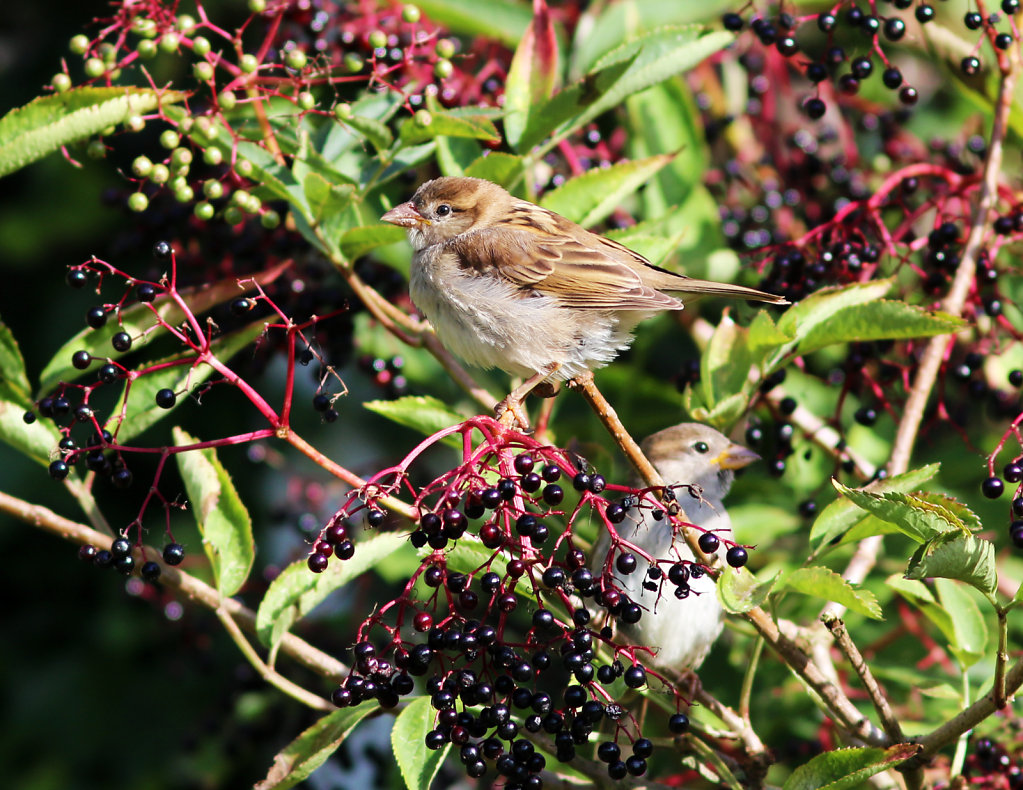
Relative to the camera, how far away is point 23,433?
9.66ft

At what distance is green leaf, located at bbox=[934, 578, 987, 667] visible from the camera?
9.05 feet

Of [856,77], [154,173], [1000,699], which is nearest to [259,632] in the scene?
[154,173]

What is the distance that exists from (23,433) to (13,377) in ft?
0.55

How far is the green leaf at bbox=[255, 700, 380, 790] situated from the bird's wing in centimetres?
161

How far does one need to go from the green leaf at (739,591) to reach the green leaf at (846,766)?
0.42 m

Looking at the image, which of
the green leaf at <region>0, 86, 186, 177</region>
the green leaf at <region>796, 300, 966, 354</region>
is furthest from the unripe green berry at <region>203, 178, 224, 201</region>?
the green leaf at <region>796, 300, 966, 354</region>

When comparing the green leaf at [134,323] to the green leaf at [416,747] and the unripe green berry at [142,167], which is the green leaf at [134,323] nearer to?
the unripe green berry at [142,167]

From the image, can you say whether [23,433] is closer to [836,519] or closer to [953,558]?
[836,519]

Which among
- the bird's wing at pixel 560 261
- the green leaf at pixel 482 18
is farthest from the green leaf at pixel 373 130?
the green leaf at pixel 482 18

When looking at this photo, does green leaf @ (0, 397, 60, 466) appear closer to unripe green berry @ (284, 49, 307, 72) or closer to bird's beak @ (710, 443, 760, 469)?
unripe green berry @ (284, 49, 307, 72)

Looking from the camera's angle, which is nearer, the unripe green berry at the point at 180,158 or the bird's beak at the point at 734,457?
the unripe green berry at the point at 180,158

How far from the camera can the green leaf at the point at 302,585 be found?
269 centimetres

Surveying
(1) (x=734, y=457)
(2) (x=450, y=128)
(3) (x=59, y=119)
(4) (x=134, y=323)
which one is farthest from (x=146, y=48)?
(1) (x=734, y=457)

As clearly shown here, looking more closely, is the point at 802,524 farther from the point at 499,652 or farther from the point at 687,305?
the point at 499,652
